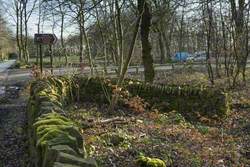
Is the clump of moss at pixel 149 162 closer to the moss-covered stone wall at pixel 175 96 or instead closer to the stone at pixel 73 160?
the stone at pixel 73 160

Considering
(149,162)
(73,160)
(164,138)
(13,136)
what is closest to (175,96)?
Answer: (164,138)

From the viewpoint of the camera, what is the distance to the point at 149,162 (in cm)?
656

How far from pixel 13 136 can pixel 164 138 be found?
10.1 feet

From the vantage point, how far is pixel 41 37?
1939 cm

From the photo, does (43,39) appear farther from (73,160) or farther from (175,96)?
(73,160)

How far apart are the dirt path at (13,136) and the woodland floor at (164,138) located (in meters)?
1.14

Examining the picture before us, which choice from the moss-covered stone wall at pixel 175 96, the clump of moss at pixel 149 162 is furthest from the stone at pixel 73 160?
the moss-covered stone wall at pixel 175 96

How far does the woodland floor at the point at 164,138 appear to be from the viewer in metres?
7.36

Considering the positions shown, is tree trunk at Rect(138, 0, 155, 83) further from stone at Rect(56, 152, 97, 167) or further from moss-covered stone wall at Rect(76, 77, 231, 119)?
stone at Rect(56, 152, 97, 167)

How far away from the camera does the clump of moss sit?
655 centimetres

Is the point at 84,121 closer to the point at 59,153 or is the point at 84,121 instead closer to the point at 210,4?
the point at 59,153

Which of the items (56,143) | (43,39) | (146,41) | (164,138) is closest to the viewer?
(56,143)

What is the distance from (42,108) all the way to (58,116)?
998 millimetres

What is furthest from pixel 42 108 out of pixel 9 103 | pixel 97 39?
pixel 97 39
